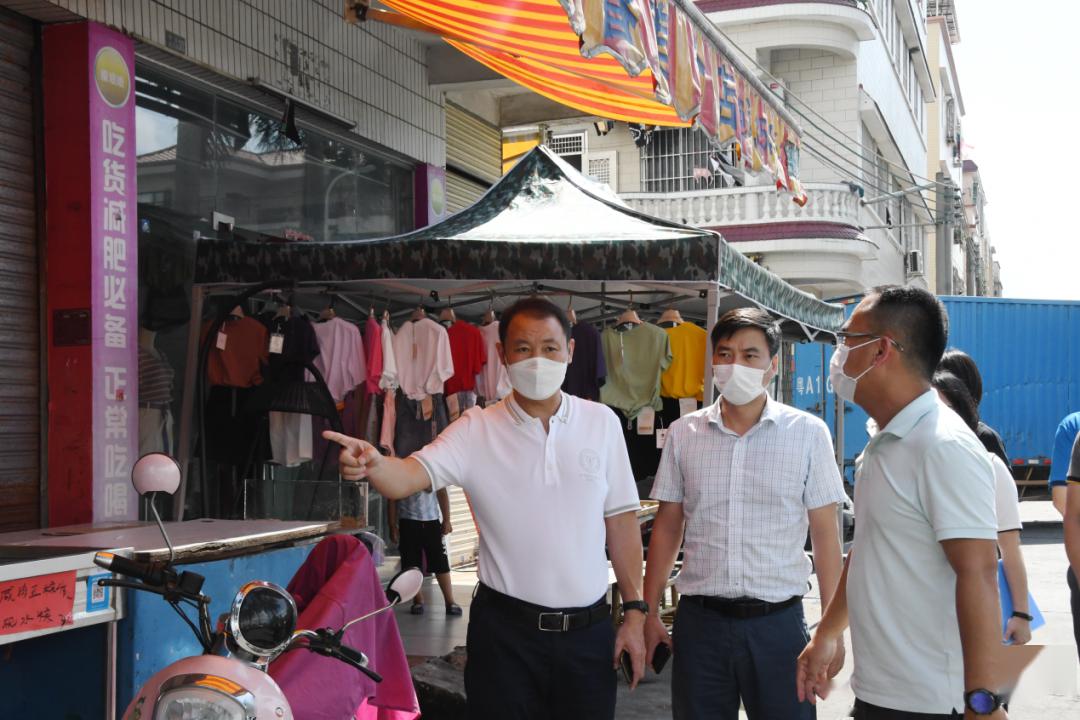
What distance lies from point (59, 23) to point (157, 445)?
9.29 ft

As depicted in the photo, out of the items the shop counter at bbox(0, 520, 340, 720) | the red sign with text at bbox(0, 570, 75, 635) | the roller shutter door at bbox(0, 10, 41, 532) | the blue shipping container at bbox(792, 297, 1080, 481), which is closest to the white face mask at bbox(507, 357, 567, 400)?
the shop counter at bbox(0, 520, 340, 720)

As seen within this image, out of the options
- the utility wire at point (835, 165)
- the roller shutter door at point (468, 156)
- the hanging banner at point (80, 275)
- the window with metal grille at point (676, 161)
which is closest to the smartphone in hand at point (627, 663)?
the hanging banner at point (80, 275)

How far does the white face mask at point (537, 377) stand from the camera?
12.7 ft

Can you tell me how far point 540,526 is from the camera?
145 inches

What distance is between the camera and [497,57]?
9055 mm

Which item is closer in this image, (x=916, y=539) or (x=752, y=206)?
(x=916, y=539)

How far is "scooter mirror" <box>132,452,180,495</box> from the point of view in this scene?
2998 millimetres

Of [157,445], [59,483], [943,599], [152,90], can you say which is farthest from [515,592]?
[152,90]

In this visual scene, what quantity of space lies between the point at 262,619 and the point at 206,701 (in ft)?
0.83

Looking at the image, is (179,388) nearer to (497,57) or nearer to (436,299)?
(436,299)

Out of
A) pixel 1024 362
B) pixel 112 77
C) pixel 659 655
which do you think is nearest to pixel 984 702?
pixel 659 655

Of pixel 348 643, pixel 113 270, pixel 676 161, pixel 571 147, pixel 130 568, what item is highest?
pixel 571 147

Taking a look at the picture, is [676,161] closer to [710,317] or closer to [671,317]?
[671,317]

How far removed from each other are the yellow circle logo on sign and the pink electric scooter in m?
4.75
